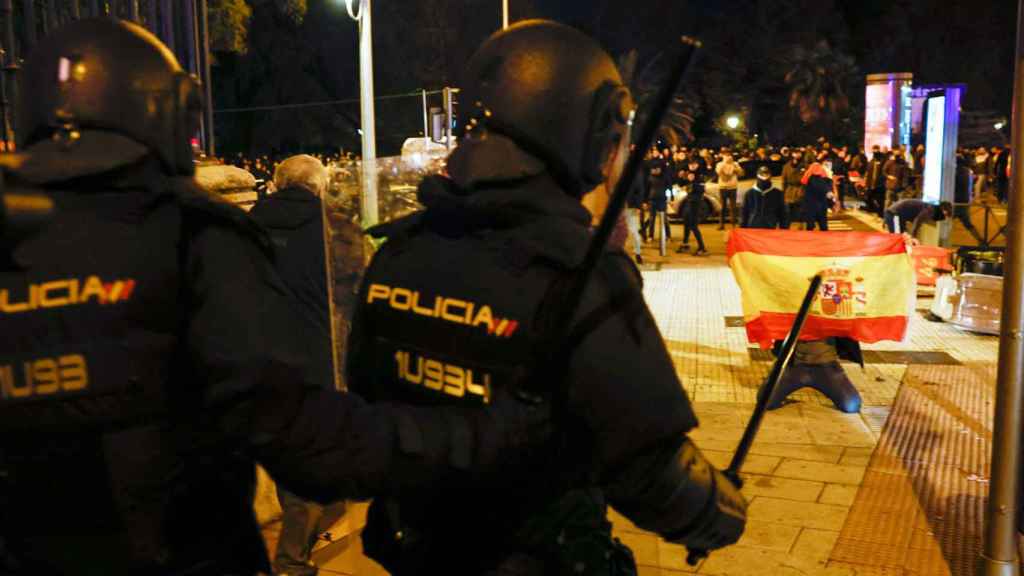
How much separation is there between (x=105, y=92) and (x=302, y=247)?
2.35 metres

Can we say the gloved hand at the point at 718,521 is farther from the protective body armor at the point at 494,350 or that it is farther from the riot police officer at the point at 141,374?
the riot police officer at the point at 141,374

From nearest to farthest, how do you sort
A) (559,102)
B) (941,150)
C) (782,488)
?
(559,102), (782,488), (941,150)

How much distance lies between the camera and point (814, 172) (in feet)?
58.2

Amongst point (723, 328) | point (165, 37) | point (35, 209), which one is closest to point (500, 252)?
point (35, 209)

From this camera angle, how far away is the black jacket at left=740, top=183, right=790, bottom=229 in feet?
44.8

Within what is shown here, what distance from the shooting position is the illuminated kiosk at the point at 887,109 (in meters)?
31.9

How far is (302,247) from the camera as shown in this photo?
4449 mm

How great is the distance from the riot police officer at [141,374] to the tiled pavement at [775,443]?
2764mm

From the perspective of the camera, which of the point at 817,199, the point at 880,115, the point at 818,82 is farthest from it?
the point at 818,82

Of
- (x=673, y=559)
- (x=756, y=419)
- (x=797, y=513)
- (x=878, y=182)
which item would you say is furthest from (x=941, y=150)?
(x=756, y=419)

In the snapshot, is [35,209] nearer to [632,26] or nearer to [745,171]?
[745,171]

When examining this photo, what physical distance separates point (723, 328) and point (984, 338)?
260cm

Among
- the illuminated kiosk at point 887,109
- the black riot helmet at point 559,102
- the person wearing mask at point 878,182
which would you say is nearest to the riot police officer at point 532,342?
the black riot helmet at point 559,102

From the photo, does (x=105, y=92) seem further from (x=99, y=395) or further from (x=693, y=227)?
(x=693, y=227)
